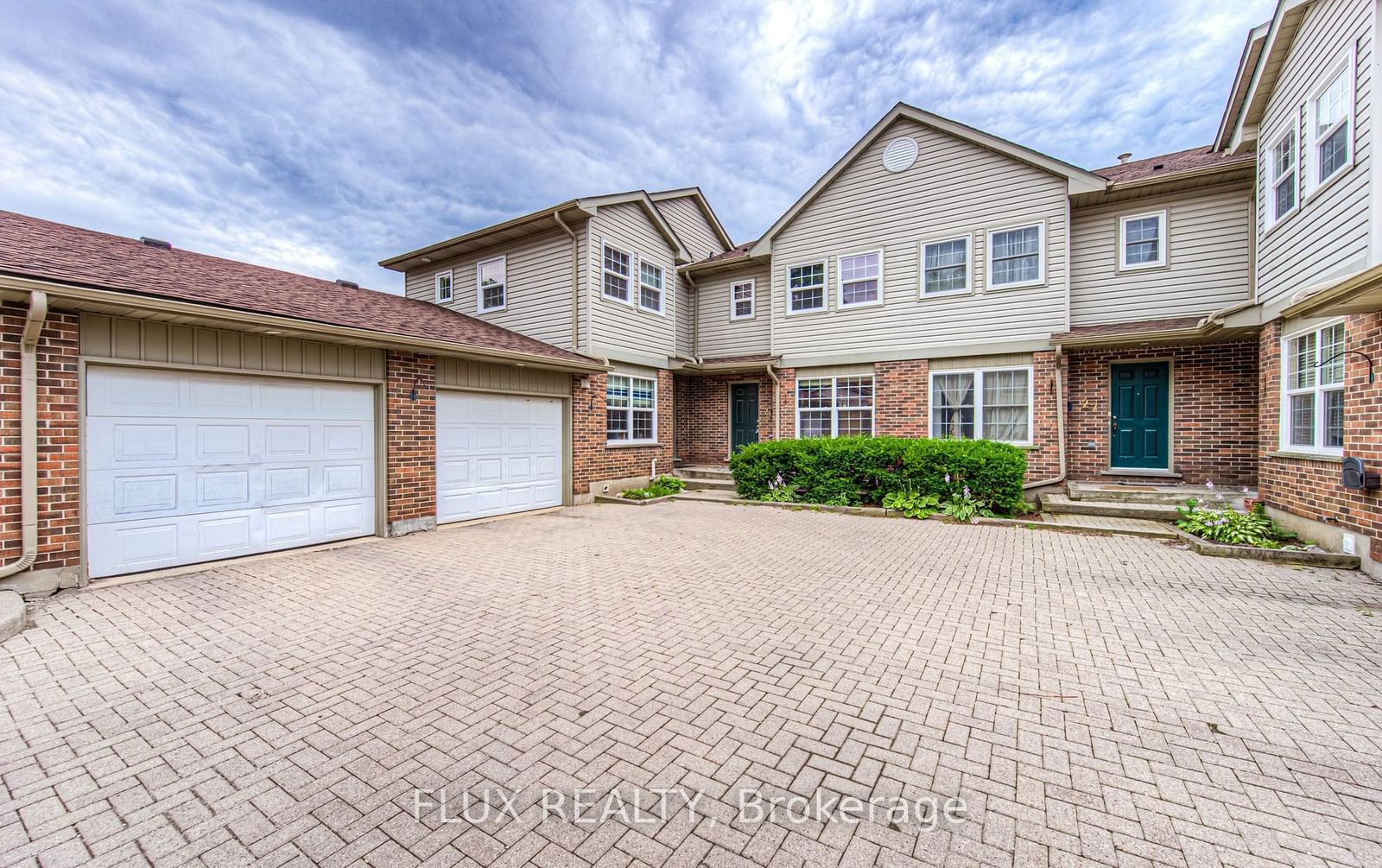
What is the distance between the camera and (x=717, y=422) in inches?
583

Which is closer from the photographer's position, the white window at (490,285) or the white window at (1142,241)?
the white window at (1142,241)

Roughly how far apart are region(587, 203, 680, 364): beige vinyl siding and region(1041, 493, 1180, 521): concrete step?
361 inches

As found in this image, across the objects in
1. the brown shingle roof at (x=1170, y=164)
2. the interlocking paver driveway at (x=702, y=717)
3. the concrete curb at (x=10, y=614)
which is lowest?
the interlocking paver driveway at (x=702, y=717)

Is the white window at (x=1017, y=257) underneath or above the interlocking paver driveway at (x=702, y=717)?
above

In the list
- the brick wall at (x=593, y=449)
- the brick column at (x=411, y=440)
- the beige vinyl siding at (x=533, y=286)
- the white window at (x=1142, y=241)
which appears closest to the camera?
the brick column at (x=411, y=440)

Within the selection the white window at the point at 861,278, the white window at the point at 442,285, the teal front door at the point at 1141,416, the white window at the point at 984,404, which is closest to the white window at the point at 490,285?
the white window at the point at 442,285

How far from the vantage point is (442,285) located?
14602 mm

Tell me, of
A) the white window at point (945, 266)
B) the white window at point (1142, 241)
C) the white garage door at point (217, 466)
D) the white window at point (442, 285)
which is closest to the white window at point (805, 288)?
the white window at point (945, 266)

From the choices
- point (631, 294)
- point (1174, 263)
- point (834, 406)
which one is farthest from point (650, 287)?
point (1174, 263)

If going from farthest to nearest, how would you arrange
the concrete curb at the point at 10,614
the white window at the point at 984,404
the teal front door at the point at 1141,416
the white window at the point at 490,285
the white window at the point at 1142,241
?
the white window at the point at 490,285, the white window at the point at 984,404, the white window at the point at 1142,241, the teal front door at the point at 1141,416, the concrete curb at the point at 10,614

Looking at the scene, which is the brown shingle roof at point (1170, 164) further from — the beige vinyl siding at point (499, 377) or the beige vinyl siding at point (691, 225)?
the beige vinyl siding at point (499, 377)

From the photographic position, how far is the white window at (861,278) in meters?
12.1

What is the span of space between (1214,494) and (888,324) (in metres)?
6.36

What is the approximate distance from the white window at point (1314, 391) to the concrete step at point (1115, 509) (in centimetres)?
172
